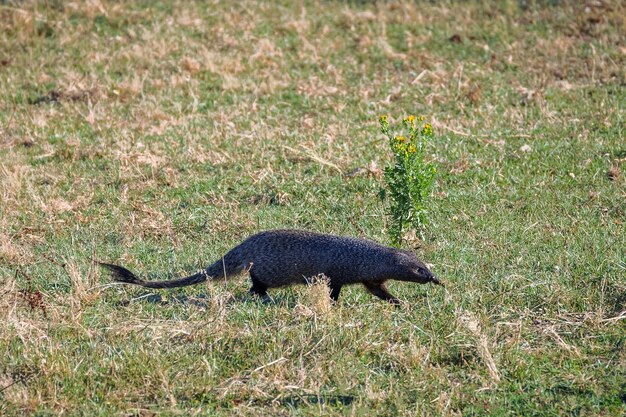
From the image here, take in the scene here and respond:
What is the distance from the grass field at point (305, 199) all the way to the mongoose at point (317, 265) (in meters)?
0.16

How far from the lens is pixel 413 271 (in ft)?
20.8

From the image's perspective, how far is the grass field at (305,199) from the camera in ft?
16.9

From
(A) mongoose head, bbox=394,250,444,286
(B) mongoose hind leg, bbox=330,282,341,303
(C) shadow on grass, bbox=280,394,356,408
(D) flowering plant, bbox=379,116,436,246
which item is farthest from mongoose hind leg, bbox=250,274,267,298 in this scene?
(C) shadow on grass, bbox=280,394,356,408

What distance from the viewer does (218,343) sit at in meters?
5.47

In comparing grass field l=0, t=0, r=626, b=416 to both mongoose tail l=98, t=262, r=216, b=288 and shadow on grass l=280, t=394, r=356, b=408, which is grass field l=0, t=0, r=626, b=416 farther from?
mongoose tail l=98, t=262, r=216, b=288

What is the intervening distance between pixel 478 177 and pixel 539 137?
1.51 meters

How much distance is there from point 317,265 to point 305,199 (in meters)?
2.39

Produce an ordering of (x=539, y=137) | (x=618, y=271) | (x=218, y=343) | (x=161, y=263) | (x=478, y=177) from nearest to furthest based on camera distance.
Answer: (x=218, y=343) < (x=618, y=271) < (x=161, y=263) < (x=478, y=177) < (x=539, y=137)

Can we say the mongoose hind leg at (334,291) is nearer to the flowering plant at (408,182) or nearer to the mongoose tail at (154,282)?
the mongoose tail at (154,282)

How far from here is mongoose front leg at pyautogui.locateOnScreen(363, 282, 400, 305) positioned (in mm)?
6394

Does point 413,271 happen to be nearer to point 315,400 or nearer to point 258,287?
point 258,287

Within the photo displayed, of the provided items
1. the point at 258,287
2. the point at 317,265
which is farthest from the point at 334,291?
the point at 258,287

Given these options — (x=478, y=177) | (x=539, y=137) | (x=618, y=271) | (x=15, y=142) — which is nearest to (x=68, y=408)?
(x=618, y=271)

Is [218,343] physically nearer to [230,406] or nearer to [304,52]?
[230,406]
